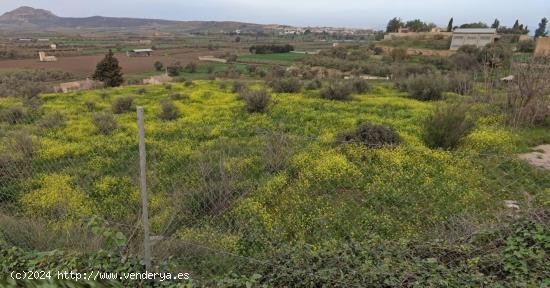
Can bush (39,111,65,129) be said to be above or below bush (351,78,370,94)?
below

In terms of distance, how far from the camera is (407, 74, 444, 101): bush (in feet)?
50.7

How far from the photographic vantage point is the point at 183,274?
10.8 feet

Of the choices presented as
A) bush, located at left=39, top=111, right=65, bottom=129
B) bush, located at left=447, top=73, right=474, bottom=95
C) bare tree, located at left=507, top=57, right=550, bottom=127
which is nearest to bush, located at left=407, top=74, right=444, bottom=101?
bush, located at left=447, top=73, right=474, bottom=95

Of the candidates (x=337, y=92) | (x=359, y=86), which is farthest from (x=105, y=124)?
(x=359, y=86)

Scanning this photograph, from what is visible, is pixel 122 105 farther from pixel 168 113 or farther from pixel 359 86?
pixel 359 86

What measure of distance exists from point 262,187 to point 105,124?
21.4ft

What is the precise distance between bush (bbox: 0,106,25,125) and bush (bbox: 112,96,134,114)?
289 cm

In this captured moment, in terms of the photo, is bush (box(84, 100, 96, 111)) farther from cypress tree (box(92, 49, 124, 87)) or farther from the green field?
the green field

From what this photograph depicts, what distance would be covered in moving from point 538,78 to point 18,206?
41.8 feet

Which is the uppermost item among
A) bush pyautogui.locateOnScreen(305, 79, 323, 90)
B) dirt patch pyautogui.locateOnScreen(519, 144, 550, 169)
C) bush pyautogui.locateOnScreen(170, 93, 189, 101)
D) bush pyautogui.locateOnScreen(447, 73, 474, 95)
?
bush pyautogui.locateOnScreen(447, 73, 474, 95)

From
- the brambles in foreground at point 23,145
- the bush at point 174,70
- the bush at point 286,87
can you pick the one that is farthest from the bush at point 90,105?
the bush at point 174,70

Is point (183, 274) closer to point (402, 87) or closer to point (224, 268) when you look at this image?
point (224, 268)

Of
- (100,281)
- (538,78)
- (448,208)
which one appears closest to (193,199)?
(100,281)

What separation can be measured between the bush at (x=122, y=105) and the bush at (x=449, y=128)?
426 inches
